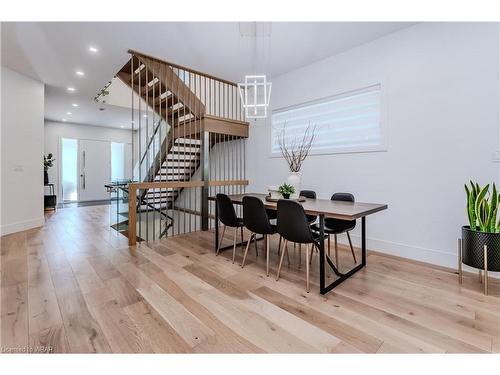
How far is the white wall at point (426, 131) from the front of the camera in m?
2.58

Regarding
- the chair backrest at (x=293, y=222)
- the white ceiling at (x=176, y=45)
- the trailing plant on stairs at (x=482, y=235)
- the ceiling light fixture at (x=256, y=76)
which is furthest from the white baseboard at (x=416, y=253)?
the white ceiling at (x=176, y=45)

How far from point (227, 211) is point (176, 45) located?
2520 mm

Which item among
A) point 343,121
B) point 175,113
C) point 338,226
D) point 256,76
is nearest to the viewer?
point 256,76

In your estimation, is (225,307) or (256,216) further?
(256,216)

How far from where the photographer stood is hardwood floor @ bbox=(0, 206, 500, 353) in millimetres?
1512

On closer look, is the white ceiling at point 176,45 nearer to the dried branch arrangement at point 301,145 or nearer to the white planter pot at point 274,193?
the dried branch arrangement at point 301,145

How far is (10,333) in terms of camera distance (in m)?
1.56

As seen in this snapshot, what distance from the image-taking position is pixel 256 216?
8.86 ft

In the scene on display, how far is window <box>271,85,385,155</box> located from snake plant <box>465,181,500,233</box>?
1215mm

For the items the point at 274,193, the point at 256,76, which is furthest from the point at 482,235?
the point at 256,76

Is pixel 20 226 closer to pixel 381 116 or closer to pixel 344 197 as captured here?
pixel 344 197

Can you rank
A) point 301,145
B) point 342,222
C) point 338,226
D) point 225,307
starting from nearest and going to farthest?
point 225,307 → point 338,226 → point 342,222 → point 301,145

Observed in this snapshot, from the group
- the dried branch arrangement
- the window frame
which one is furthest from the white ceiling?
the dried branch arrangement

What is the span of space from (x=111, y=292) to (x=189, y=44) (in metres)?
3.29
